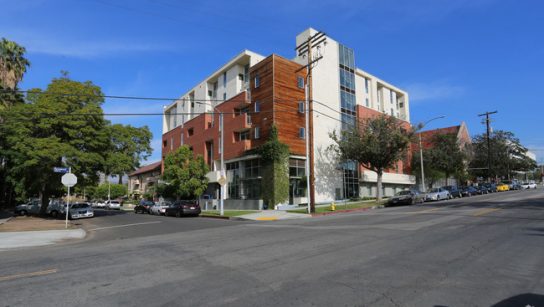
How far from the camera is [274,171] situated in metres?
33.5

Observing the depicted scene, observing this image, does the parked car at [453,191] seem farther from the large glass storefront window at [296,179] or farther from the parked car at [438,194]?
the large glass storefront window at [296,179]

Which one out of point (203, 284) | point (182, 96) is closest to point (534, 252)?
point (203, 284)

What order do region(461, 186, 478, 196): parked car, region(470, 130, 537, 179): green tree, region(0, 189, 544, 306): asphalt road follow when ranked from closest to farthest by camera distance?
region(0, 189, 544, 306): asphalt road → region(461, 186, 478, 196): parked car → region(470, 130, 537, 179): green tree

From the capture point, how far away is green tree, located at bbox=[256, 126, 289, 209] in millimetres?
33406

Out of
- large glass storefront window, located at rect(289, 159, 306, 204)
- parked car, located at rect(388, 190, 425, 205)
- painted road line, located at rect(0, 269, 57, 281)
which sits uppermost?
large glass storefront window, located at rect(289, 159, 306, 204)

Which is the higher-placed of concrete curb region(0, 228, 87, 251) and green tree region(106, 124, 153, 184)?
green tree region(106, 124, 153, 184)

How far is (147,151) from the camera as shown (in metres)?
35.8

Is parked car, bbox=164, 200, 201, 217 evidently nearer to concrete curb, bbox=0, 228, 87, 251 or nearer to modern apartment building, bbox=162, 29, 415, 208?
modern apartment building, bbox=162, 29, 415, 208

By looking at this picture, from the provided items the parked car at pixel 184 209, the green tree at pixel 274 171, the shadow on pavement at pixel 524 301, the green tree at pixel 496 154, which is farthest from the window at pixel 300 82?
the green tree at pixel 496 154

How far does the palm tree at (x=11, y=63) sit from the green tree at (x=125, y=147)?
34.6 feet

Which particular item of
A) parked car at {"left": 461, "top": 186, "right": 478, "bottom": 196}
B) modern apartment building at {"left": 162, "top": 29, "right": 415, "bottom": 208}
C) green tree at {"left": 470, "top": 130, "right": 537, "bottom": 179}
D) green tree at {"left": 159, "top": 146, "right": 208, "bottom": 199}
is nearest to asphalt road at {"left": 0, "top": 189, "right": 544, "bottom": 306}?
modern apartment building at {"left": 162, "top": 29, "right": 415, "bottom": 208}

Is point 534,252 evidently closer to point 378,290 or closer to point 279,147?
point 378,290

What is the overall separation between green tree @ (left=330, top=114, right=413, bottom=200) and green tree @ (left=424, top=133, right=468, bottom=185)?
17529mm

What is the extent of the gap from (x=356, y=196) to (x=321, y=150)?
8.91 metres
